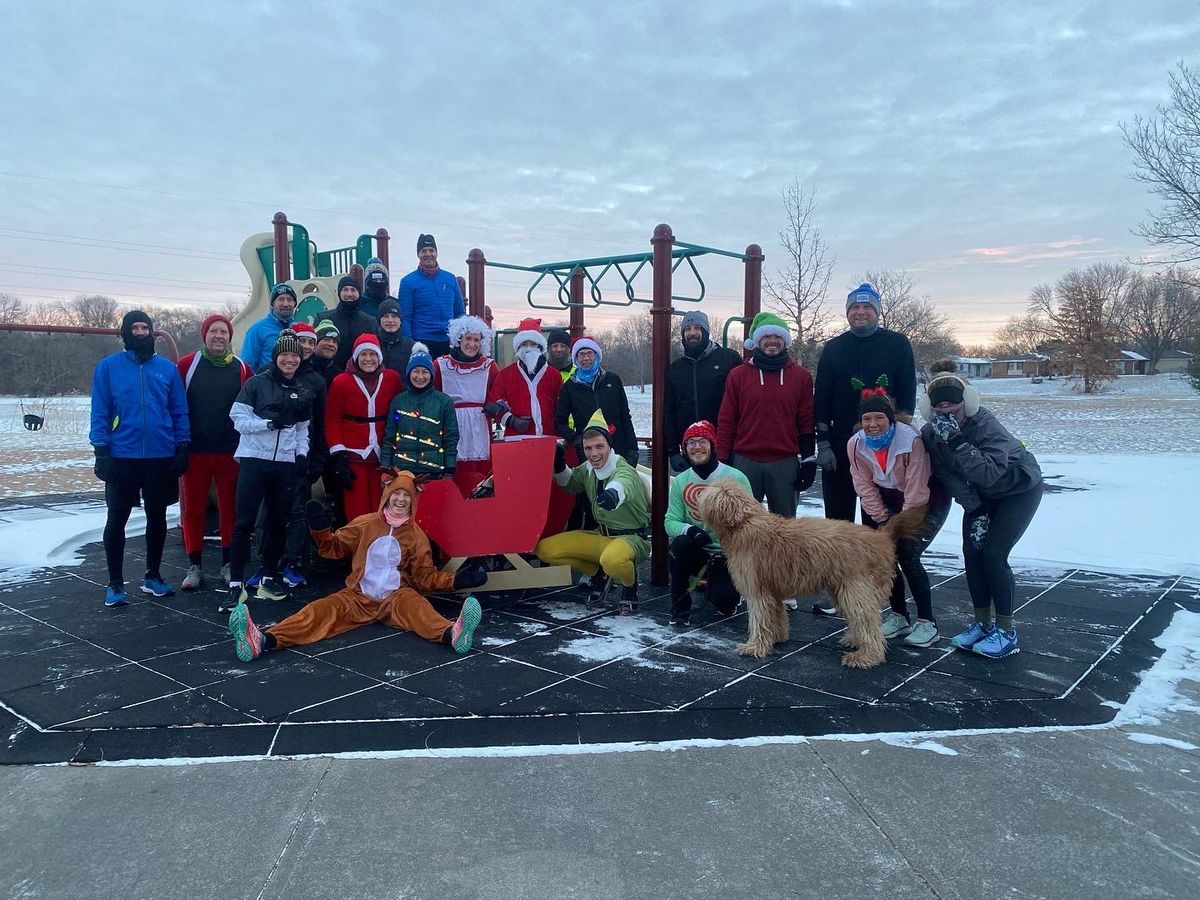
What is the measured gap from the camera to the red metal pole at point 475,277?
8.76 metres

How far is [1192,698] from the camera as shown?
372cm

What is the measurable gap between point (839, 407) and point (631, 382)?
63.1 meters

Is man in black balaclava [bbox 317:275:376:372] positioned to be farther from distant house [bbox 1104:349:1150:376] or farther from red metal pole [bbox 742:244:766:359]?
distant house [bbox 1104:349:1150:376]

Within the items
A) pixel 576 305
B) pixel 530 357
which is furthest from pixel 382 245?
pixel 530 357

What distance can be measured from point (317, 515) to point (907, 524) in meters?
3.68

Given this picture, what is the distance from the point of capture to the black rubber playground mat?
334 centimetres

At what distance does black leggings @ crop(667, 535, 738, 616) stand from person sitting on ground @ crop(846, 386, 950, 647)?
0.91 meters

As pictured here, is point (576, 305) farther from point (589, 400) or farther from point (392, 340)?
point (589, 400)

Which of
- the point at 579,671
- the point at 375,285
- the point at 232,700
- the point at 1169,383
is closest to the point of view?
the point at 232,700

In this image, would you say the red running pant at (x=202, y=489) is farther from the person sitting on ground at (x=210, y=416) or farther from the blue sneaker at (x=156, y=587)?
the blue sneaker at (x=156, y=587)

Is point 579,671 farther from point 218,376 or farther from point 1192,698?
point 218,376

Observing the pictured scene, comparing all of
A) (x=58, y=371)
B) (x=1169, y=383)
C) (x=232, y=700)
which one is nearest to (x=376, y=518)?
(x=232, y=700)

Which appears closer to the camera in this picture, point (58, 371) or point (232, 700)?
point (232, 700)

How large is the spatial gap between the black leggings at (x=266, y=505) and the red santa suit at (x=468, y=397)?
121cm
